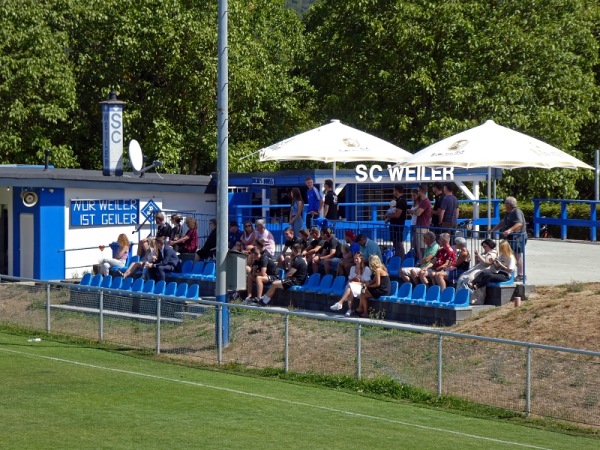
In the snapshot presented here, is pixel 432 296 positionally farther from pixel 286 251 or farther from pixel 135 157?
pixel 135 157

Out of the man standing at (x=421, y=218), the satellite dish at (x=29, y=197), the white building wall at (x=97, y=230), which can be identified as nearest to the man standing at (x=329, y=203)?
the man standing at (x=421, y=218)

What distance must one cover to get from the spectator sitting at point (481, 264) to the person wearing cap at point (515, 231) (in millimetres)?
429

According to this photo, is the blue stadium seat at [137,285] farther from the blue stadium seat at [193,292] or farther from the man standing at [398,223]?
the man standing at [398,223]

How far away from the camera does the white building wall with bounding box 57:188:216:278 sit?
28.7m

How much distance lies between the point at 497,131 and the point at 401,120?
1831 cm

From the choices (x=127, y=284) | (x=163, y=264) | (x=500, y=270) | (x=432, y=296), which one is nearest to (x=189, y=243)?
(x=163, y=264)

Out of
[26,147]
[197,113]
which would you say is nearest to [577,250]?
[197,113]

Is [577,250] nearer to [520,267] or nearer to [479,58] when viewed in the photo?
[520,267]

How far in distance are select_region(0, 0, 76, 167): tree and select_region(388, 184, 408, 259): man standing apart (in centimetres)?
2028

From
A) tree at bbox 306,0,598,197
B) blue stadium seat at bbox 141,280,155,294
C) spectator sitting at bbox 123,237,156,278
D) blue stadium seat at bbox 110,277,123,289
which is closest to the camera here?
blue stadium seat at bbox 141,280,155,294

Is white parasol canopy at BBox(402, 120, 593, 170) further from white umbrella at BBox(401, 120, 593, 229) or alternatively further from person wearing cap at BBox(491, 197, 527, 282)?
person wearing cap at BBox(491, 197, 527, 282)

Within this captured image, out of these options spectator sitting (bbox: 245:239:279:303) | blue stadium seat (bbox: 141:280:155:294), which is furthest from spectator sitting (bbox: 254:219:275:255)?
blue stadium seat (bbox: 141:280:155:294)

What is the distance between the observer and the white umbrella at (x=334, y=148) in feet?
81.8

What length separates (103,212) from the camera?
2936cm
